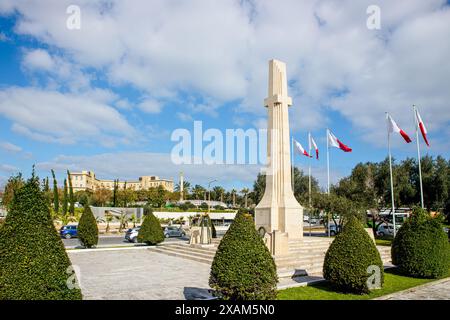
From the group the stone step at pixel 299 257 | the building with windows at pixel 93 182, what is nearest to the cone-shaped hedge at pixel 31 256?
the stone step at pixel 299 257

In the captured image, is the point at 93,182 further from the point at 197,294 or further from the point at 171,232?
the point at 197,294

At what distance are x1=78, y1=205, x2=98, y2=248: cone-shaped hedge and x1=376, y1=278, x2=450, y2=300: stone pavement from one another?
17104mm

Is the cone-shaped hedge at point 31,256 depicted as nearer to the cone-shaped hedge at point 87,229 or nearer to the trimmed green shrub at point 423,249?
the trimmed green shrub at point 423,249

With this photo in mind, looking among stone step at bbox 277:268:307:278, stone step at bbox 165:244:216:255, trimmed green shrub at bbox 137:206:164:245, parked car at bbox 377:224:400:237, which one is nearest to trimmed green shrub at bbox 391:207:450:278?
stone step at bbox 277:268:307:278

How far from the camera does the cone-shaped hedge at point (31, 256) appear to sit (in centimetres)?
564

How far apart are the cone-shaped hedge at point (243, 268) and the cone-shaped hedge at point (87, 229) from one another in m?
15.4

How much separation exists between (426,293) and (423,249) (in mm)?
2854

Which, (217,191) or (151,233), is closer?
(151,233)

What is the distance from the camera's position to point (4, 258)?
573 centimetres

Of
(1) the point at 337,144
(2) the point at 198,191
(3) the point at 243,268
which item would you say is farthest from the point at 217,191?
(3) the point at 243,268

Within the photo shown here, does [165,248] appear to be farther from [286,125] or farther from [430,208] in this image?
[430,208]

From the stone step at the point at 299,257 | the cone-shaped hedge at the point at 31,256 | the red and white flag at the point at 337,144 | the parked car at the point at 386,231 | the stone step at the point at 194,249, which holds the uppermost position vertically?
the red and white flag at the point at 337,144

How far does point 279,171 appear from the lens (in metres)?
20.0

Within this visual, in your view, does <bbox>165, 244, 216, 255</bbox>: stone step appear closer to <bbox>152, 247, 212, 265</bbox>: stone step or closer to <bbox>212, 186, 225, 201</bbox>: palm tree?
<bbox>152, 247, 212, 265</bbox>: stone step
